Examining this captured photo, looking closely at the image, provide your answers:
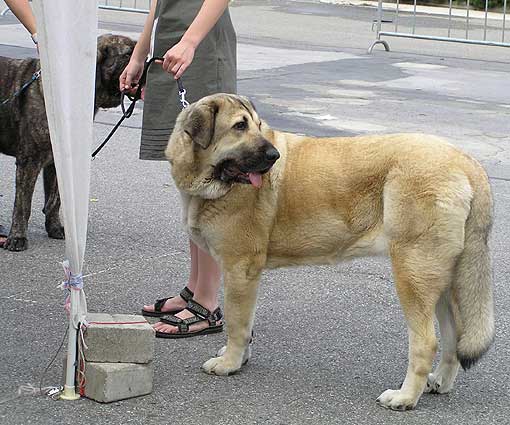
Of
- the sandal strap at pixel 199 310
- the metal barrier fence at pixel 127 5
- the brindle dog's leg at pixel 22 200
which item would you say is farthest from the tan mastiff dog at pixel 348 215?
the metal barrier fence at pixel 127 5

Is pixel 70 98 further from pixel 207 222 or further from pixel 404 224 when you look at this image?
pixel 404 224

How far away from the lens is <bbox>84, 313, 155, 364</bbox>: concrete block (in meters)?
4.20

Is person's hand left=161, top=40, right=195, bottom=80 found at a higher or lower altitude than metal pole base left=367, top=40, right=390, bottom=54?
higher

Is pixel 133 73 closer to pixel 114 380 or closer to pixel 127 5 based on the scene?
pixel 114 380

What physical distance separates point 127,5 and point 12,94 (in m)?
14.6

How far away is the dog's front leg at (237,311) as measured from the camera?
4.48m

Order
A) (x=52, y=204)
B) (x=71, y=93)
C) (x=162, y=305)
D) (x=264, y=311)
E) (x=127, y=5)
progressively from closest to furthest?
(x=71, y=93)
(x=162, y=305)
(x=264, y=311)
(x=52, y=204)
(x=127, y=5)

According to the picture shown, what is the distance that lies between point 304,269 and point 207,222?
1923 millimetres

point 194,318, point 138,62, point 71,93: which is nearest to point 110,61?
point 138,62

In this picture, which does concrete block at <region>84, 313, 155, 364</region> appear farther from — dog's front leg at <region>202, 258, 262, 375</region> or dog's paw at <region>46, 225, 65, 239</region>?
dog's paw at <region>46, 225, 65, 239</region>

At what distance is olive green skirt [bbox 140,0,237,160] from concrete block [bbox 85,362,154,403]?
1.19 m

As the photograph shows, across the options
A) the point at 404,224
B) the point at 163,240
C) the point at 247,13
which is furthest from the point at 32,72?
the point at 247,13

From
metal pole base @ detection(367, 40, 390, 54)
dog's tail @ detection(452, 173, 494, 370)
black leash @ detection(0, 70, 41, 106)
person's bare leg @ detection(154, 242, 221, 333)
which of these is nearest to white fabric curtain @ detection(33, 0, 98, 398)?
person's bare leg @ detection(154, 242, 221, 333)

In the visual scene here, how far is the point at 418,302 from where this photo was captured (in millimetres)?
4180
